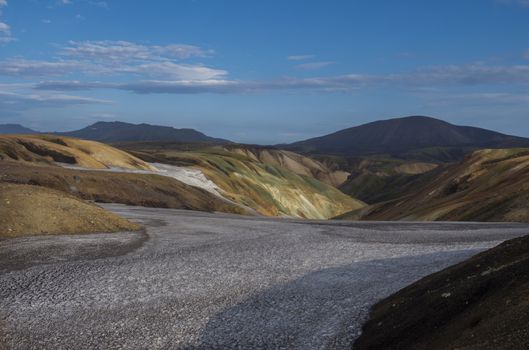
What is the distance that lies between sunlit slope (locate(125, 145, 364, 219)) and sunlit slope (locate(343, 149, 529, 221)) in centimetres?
2746

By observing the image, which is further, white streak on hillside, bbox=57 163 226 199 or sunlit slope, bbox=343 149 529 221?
white streak on hillside, bbox=57 163 226 199

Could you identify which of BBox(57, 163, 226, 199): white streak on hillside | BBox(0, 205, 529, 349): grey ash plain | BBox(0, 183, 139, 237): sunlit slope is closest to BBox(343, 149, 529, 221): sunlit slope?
BBox(0, 205, 529, 349): grey ash plain

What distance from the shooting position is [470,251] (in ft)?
109

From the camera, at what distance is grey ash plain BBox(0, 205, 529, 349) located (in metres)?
20.9

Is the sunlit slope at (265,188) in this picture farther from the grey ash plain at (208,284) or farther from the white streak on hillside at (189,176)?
the grey ash plain at (208,284)

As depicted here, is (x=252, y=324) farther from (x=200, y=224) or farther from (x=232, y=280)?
(x=200, y=224)

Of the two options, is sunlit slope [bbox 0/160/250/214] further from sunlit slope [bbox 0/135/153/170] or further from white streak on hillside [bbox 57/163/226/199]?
white streak on hillside [bbox 57/163/226/199]

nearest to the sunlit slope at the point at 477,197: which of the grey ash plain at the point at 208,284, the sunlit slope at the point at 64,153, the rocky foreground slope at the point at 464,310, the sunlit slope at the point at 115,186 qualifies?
the grey ash plain at the point at 208,284

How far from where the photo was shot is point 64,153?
97.1 metres

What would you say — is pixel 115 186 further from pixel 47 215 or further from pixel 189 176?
pixel 189 176

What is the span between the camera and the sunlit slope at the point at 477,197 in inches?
2283

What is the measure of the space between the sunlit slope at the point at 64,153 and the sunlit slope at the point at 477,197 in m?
52.0

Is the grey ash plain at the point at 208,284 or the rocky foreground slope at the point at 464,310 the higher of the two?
the rocky foreground slope at the point at 464,310

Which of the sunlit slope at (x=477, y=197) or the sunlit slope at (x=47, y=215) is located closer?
the sunlit slope at (x=47, y=215)
